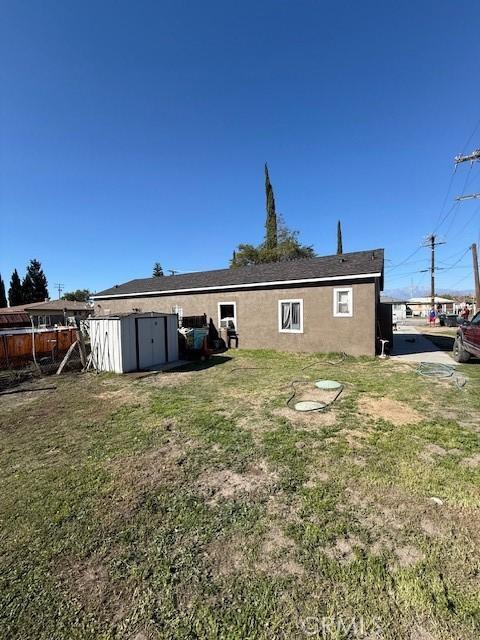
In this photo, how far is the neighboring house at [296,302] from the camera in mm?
10820

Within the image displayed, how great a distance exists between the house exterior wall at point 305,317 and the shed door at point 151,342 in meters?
3.91

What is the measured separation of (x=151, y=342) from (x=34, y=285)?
44100 mm

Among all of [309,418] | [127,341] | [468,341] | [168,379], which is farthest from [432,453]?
[127,341]

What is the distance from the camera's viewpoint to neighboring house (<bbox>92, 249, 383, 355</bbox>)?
10.8 meters

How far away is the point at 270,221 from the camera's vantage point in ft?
107

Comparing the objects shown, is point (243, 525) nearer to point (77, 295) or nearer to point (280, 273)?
point (280, 273)

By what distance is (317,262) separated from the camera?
13.4 metres

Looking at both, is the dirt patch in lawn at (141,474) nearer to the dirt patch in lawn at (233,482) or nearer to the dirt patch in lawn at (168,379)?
Result: the dirt patch in lawn at (233,482)

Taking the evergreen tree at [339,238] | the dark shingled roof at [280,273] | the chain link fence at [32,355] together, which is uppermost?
the evergreen tree at [339,238]

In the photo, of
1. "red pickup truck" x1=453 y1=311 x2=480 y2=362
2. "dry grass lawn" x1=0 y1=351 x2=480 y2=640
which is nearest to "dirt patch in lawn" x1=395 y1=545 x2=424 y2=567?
"dry grass lawn" x1=0 y1=351 x2=480 y2=640

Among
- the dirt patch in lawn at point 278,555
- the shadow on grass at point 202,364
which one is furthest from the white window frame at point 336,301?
the dirt patch in lawn at point 278,555

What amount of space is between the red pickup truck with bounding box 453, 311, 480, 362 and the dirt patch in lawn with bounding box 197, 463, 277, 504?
7.86m

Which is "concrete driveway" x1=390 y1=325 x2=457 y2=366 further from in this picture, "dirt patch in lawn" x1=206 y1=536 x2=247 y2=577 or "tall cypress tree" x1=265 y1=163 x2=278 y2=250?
"tall cypress tree" x1=265 y1=163 x2=278 y2=250

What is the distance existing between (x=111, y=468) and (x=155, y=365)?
698cm
